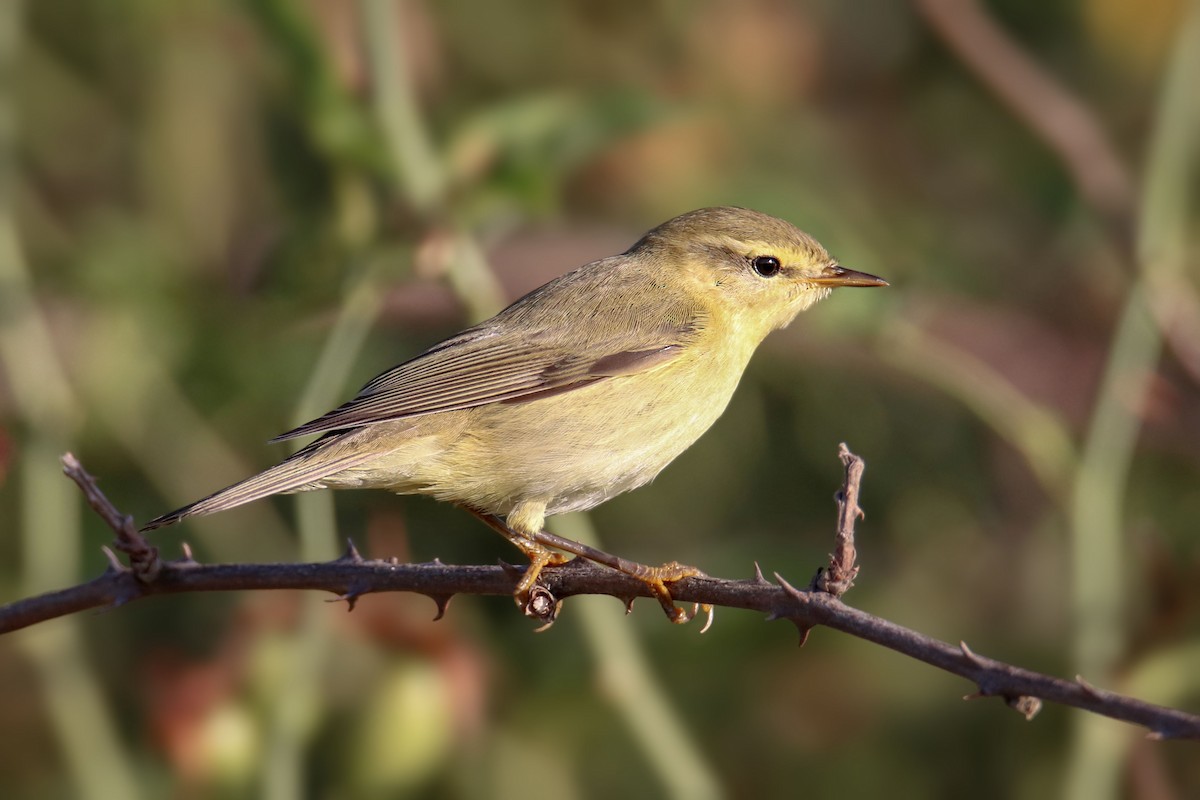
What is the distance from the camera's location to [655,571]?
308 centimetres

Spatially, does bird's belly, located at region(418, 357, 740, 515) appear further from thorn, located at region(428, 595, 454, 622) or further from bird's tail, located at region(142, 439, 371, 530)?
thorn, located at region(428, 595, 454, 622)

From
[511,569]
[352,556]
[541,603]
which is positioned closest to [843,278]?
[541,603]

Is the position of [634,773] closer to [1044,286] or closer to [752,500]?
[752,500]

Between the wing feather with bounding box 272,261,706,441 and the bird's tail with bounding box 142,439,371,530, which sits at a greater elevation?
the wing feather with bounding box 272,261,706,441

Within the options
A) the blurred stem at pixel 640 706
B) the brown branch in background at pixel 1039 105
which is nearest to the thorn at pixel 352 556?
the blurred stem at pixel 640 706

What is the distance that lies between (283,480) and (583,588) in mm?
802

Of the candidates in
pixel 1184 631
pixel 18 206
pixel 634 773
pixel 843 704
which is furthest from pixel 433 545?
pixel 1184 631

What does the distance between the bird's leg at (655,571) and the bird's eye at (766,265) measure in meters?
0.97

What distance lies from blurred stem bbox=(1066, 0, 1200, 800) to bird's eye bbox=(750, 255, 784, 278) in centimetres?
101

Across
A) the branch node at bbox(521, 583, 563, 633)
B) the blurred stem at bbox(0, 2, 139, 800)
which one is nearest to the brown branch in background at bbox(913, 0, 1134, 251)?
the branch node at bbox(521, 583, 563, 633)

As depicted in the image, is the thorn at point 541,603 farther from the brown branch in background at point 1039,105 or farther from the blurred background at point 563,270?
the brown branch in background at point 1039,105

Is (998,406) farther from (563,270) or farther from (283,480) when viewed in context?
(283,480)

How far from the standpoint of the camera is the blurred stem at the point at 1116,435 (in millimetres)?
3803

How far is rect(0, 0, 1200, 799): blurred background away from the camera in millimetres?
3875
